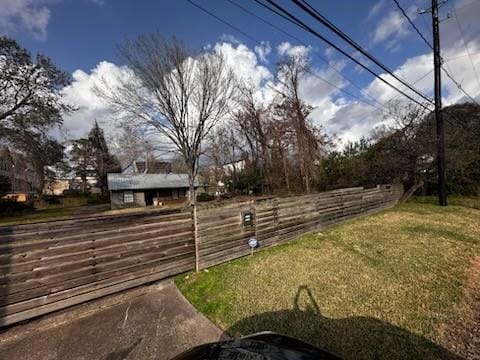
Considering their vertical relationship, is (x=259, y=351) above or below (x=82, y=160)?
below

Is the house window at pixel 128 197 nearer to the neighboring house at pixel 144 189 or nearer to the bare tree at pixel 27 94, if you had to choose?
the neighboring house at pixel 144 189

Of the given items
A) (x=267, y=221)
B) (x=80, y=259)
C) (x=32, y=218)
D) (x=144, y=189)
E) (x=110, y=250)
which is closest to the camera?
(x=80, y=259)

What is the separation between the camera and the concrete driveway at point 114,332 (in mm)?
2533

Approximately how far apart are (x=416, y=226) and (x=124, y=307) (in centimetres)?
764

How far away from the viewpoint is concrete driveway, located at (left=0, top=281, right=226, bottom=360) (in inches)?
99.7

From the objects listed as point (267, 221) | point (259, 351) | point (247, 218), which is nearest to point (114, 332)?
point (259, 351)

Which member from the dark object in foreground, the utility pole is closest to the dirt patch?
the dark object in foreground

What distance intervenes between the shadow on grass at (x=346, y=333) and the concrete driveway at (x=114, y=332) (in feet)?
1.84

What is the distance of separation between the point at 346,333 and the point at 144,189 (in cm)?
2966

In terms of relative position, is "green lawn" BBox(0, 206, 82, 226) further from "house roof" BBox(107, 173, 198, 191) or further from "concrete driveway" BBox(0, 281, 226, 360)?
"concrete driveway" BBox(0, 281, 226, 360)

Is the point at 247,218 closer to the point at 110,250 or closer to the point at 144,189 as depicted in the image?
the point at 110,250

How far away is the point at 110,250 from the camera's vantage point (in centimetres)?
364

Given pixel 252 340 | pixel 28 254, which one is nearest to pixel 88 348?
pixel 28 254

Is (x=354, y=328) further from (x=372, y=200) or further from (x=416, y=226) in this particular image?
(x=372, y=200)
